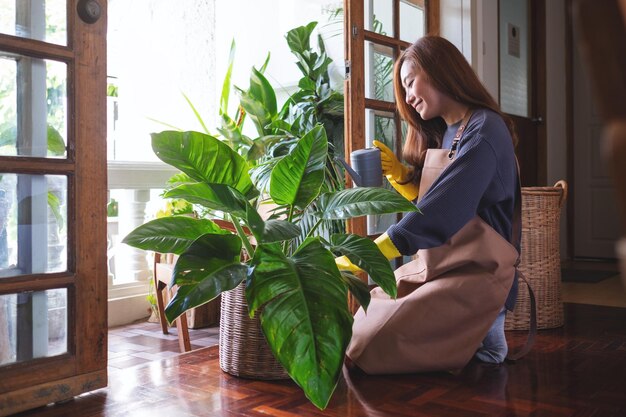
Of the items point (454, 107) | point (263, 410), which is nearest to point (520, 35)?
point (454, 107)

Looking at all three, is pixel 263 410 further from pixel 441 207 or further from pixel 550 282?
pixel 550 282

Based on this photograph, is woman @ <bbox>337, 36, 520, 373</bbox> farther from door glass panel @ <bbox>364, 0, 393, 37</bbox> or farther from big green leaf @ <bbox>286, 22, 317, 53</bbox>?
big green leaf @ <bbox>286, 22, 317, 53</bbox>

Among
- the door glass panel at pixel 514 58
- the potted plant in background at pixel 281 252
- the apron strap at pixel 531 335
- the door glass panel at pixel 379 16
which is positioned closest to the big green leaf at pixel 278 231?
the potted plant in background at pixel 281 252

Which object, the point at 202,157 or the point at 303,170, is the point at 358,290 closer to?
the point at 303,170

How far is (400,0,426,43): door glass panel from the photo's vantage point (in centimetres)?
327

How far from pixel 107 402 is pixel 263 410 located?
1.52 ft

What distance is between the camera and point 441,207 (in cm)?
203

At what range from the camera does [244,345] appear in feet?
6.91

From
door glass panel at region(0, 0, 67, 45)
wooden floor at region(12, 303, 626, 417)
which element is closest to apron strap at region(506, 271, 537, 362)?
wooden floor at region(12, 303, 626, 417)

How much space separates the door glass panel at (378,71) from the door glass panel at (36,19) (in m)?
1.43

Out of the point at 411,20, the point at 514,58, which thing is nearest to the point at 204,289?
the point at 411,20

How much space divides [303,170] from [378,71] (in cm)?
129

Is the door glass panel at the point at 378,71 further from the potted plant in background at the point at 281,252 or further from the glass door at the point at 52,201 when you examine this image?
the glass door at the point at 52,201

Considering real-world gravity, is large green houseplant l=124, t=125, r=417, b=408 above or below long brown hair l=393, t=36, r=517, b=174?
below
